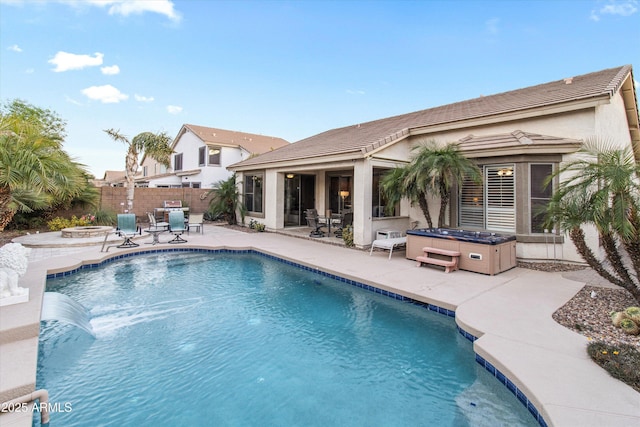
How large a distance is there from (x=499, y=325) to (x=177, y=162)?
29.5m

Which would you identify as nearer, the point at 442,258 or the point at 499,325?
the point at 499,325

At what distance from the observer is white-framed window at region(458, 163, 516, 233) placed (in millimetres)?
9180

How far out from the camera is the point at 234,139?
2756cm

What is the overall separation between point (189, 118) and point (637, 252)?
30.0 metres

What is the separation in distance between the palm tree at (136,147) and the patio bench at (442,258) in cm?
1585

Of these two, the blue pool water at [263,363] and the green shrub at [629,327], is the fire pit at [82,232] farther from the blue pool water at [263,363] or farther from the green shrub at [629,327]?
the green shrub at [629,327]

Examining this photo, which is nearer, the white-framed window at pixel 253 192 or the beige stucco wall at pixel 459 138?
the beige stucco wall at pixel 459 138

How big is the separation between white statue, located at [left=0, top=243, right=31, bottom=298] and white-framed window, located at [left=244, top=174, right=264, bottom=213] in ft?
36.1

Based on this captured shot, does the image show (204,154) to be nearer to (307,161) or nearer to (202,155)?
(202,155)

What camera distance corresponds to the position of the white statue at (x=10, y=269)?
4.92 metres

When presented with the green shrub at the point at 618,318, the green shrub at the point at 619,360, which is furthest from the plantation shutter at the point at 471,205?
the green shrub at the point at 619,360

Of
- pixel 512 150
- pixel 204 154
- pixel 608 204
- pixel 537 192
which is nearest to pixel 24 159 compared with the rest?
pixel 608 204

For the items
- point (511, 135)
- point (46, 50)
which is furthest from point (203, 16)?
point (511, 135)

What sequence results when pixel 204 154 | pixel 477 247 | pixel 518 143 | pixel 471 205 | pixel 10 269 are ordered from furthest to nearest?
pixel 204 154
pixel 471 205
pixel 518 143
pixel 477 247
pixel 10 269
